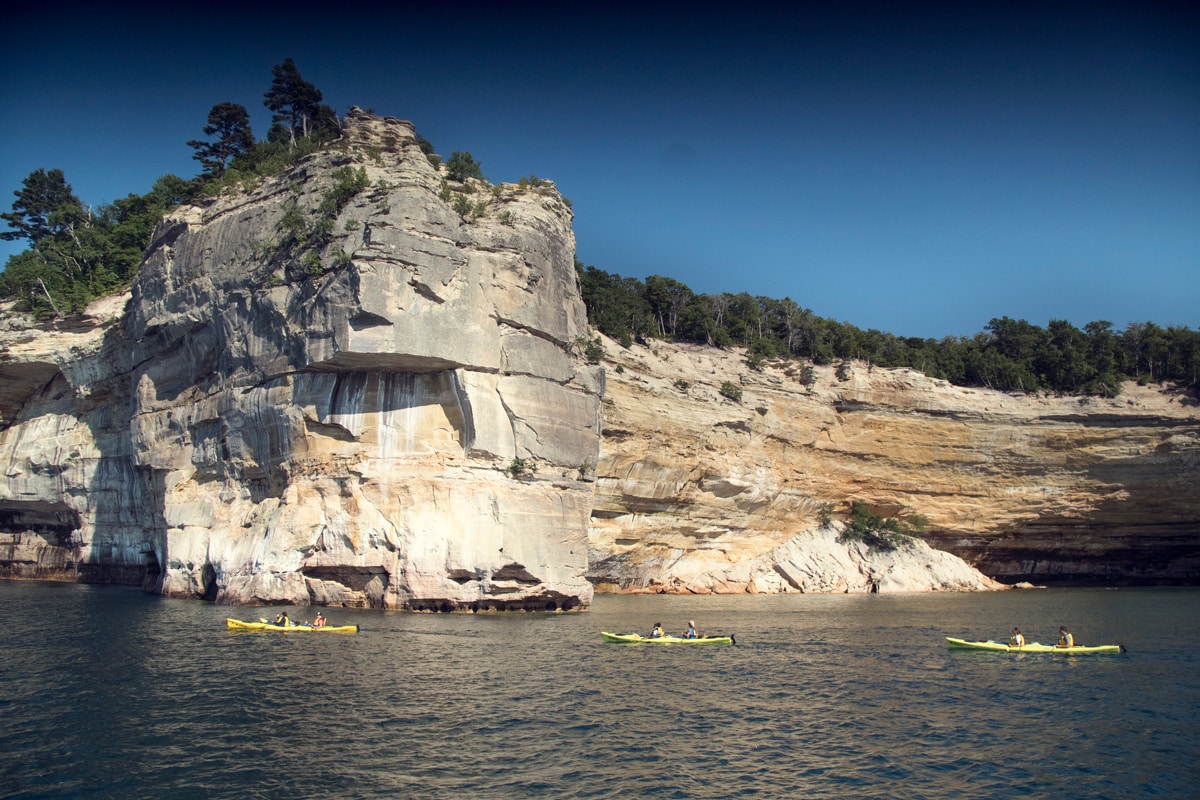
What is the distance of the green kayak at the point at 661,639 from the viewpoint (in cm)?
2816

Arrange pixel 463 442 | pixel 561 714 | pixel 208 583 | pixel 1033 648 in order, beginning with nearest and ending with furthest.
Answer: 1. pixel 561 714
2. pixel 1033 648
3. pixel 463 442
4. pixel 208 583

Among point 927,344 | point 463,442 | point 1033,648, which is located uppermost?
point 927,344

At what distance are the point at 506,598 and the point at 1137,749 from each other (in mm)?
23057

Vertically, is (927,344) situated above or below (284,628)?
above

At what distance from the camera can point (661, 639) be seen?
28875 millimetres

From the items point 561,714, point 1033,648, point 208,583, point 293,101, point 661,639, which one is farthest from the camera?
point 293,101

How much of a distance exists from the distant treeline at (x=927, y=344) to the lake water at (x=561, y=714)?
29994 millimetres

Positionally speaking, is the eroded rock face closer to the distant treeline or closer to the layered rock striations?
the layered rock striations

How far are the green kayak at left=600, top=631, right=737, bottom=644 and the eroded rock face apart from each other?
7257 millimetres

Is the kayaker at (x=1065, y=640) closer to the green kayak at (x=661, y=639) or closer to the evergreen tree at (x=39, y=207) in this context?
the green kayak at (x=661, y=639)

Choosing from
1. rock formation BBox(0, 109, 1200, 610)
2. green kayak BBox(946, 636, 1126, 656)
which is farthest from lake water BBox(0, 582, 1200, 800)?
rock formation BBox(0, 109, 1200, 610)

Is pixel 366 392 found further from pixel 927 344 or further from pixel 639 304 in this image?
pixel 927 344

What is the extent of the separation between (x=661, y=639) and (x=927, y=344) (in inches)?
1865

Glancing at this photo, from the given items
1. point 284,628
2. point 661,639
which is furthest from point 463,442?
point 661,639
